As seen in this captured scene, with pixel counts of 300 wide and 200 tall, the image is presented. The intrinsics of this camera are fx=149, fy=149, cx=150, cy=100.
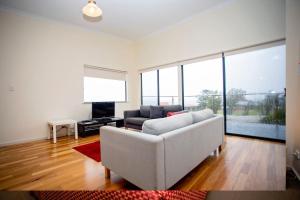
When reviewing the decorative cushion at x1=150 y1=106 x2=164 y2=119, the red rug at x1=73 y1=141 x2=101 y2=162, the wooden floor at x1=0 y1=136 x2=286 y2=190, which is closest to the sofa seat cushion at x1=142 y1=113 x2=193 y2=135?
the wooden floor at x1=0 y1=136 x2=286 y2=190

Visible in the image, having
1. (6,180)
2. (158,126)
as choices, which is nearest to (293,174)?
(158,126)

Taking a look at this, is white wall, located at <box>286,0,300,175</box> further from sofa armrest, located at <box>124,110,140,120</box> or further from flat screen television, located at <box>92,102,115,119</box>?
flat screen television, located at <box>92,102,115,119</box>

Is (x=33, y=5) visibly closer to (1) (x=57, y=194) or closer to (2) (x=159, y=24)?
(2) (x=159, y=24)

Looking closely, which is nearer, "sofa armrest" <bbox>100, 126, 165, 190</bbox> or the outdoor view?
"sofa armrest" <bbox>100, 126, 165, 190</bbox>

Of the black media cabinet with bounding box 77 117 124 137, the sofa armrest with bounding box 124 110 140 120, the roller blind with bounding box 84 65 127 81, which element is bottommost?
the black media cabinet with bounding box 77 117 124 137

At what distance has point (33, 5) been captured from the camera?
3.07 m

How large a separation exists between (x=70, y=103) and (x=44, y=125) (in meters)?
0.74

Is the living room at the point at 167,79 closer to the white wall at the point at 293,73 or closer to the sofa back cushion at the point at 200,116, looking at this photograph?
the white wall at the point at 293,73

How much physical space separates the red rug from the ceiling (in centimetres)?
286

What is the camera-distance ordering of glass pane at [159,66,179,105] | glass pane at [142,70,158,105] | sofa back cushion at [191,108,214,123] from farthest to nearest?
glass pane at [142,70,158,105] → glass pane at [159,66,179,105] → sofa back cushion at [191,108,214,123]

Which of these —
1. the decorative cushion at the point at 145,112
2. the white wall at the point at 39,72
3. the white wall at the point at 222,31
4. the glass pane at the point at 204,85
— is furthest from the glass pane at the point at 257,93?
the white wall at the point at 39,72

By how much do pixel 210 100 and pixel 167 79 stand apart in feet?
4.95

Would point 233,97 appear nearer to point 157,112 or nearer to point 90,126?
point 157,112

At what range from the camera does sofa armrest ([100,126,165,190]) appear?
115cm
